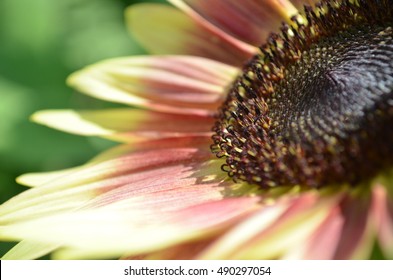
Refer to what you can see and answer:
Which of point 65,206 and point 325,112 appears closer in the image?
point 325,112

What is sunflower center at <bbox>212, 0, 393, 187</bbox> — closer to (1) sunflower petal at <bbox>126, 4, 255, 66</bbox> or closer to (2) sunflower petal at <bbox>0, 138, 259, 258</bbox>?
(2) sunflower petal at <bbox>0, 138, 259, 258</bbox>

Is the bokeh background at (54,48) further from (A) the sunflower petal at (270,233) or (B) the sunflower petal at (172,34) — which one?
(A) the sunflower petal at (270,233)

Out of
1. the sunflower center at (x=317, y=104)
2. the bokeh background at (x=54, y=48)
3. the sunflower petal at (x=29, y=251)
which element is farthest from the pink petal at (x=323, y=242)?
the bokeh background at (x=54, y=48)

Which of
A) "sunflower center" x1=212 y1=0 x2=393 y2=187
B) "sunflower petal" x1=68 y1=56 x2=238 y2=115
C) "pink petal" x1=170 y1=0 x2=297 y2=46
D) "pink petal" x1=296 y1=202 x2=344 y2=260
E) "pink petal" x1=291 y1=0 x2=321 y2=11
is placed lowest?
"pink petal" x1=296 y1=202 x2=344 y2=260

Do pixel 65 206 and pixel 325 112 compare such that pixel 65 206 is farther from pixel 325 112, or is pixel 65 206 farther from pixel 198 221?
pixel 325 112

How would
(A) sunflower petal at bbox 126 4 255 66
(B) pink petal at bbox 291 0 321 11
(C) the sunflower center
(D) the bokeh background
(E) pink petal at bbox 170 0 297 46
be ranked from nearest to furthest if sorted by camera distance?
(C) the sunflower center < (B) pink petal at bbox 291 0 321 11 < (E) pink petal at bbox 170 0 297 46 < (A) sunflower petal at bbox 126 4 255 66 < (D) the bokeh background

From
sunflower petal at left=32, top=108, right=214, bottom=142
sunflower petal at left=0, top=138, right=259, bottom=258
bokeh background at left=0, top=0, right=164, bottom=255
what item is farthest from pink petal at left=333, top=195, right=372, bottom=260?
bokeh background at left=0, top=0, right=164, bottom=255
